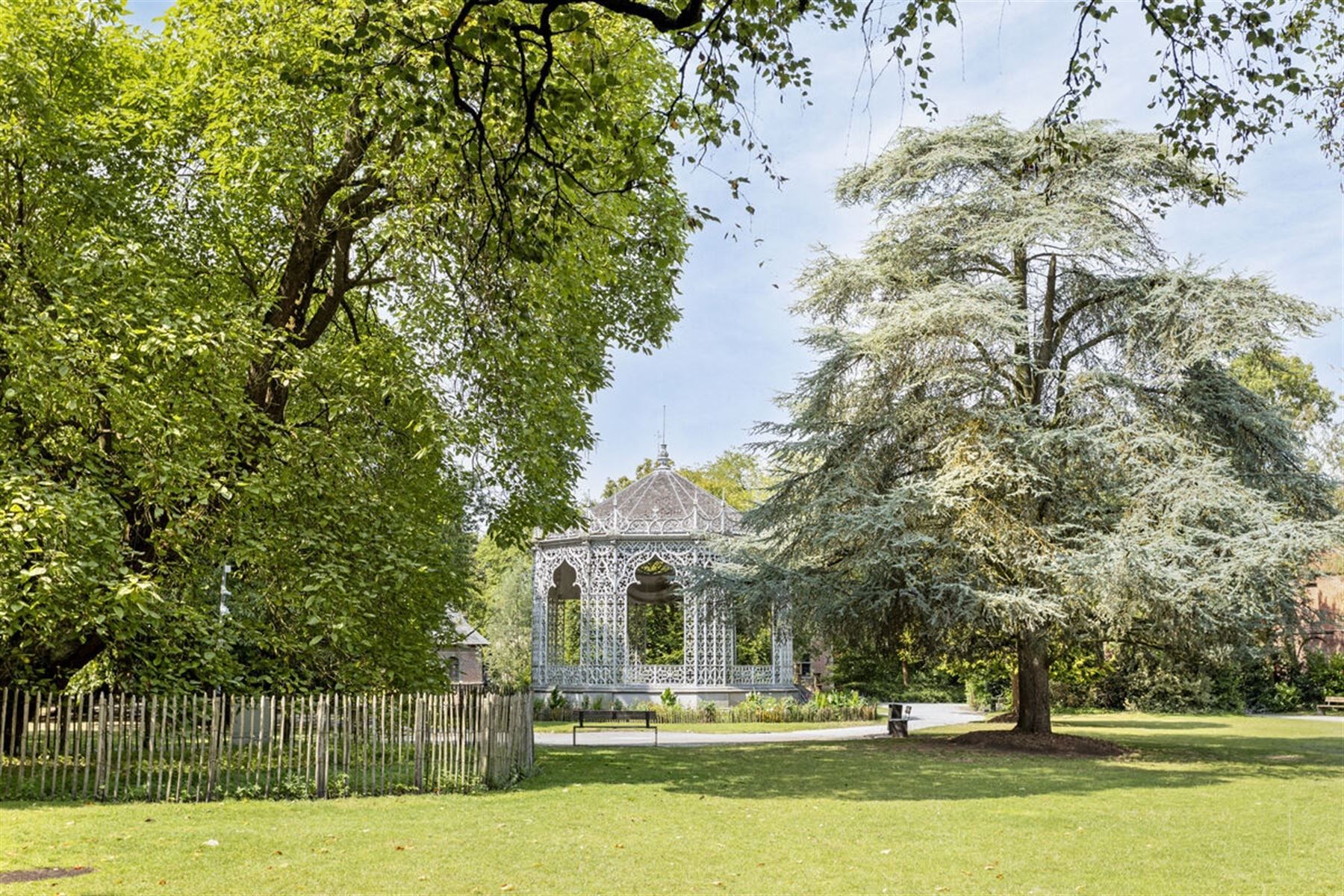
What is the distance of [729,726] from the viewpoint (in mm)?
27047

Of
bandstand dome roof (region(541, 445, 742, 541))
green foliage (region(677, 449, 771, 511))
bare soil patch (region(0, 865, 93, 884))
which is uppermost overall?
green foliage (region(677, 449, 771, 511))

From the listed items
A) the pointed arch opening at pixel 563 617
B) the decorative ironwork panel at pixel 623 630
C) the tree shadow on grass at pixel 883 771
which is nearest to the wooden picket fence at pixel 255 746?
the tree shadow on grass at pixel 883 771

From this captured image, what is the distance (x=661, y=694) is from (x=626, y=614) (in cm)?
237

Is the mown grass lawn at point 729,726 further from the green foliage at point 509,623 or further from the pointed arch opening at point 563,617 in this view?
the green foliage at point 509,623

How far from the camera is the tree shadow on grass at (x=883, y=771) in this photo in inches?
559

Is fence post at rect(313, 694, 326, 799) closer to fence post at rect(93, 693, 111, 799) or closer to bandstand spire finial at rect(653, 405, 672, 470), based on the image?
fence post at rect(93, 693, 111, 799)

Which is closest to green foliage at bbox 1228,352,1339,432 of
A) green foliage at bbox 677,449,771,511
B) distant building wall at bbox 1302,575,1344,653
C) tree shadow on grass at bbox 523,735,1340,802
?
distant building wall at bbox 1302,575,1344,653

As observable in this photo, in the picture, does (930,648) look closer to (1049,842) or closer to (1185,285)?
(1185,285)

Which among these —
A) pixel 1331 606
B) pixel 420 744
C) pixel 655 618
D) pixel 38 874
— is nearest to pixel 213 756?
pixel 420 744

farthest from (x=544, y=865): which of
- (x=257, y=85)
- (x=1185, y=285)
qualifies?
(x=1185, y=285)

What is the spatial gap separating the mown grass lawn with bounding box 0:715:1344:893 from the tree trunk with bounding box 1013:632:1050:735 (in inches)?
194

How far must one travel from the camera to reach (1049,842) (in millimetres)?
10102

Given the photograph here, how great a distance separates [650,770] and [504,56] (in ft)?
39.1

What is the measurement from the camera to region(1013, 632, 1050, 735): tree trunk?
2155 cm
